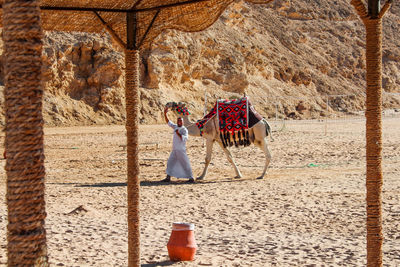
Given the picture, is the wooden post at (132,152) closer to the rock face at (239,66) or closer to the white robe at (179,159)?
the white robe at (179,159)

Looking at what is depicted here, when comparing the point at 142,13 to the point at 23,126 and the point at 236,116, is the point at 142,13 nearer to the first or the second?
the point at 23,126

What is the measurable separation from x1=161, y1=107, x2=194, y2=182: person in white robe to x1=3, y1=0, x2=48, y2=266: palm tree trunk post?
8.94 metres

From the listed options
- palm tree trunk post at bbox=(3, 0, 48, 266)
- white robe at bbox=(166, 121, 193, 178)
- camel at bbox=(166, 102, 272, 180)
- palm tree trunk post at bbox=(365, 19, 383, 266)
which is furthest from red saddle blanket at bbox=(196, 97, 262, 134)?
palm tree trunk post at bbox=(3, 0, 48, 266)

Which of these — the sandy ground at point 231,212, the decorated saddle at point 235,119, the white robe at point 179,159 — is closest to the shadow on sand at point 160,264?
the sandy ground at point 231,212

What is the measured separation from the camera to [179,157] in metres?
11.5

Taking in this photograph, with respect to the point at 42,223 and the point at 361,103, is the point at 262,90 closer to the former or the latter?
the point at 361,103

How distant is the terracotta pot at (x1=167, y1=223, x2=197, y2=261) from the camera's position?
220 inches

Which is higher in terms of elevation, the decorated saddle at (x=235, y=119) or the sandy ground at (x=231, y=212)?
the decorated saddle at (x=235, y=119)

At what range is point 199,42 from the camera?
40.0 meters

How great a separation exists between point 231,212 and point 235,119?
401 centimetres

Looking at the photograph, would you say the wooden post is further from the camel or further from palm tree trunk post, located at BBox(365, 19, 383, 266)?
the camel

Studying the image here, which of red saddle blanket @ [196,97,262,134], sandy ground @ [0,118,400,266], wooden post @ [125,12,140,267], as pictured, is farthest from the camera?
red saddle blanket @ [196,97,262,134]

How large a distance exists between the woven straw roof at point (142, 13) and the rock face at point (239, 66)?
23.0 metres

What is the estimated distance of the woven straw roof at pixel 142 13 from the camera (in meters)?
4.81
